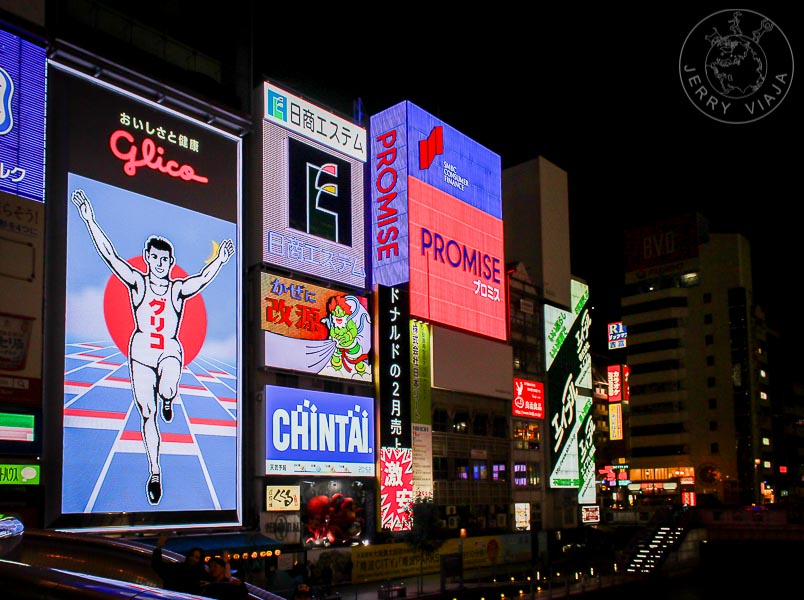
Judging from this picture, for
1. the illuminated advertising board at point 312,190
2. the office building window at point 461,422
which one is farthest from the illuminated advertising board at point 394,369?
the office building window at point 461,422

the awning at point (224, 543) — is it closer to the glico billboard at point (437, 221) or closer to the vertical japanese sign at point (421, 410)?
the vertical japanese sign at point (421, 410)

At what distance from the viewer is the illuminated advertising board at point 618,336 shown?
118 meters

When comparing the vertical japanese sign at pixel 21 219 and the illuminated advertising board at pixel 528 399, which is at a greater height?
the vertical japanese sign at pixel 21 219

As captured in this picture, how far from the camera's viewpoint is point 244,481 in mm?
38875

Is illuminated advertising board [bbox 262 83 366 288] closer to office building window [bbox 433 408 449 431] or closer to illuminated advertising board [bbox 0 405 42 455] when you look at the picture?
office building window [bbox 433 408 449 431]

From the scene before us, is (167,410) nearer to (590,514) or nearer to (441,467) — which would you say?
(441,467)

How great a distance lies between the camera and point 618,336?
11806cm

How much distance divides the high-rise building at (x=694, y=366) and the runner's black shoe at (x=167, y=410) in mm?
84162

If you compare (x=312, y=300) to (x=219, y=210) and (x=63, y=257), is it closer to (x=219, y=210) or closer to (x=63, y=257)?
(x=219, y=210)

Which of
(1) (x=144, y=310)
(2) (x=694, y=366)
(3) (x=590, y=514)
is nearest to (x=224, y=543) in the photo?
(1) (x=144, y=310)

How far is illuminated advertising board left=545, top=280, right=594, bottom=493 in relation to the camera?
64812 mm

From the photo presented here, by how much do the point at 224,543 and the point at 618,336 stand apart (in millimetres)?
91210

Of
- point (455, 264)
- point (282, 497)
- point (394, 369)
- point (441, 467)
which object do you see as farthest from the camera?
point (455, 264)

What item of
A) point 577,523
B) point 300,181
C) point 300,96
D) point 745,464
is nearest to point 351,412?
point 300,181
